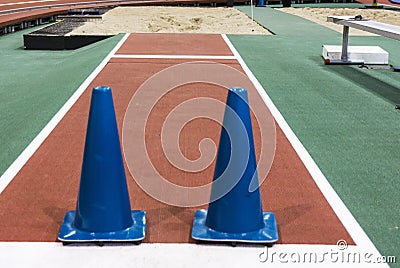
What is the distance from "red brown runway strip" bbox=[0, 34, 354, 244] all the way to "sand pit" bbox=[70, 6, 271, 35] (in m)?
10.1

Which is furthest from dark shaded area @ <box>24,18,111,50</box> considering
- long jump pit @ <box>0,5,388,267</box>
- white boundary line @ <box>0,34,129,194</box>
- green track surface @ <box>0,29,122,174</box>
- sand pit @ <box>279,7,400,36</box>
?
sand pit @ <box>279,7,400,36</box>

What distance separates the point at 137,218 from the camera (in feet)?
12.5

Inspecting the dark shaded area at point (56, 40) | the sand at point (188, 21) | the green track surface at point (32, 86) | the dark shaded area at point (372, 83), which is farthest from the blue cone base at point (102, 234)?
the sand at point (188, 21)

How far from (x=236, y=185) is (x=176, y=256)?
0.57 meters

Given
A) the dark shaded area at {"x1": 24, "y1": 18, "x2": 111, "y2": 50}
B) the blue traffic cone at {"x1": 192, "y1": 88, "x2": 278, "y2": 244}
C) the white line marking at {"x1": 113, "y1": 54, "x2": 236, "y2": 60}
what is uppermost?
the blue traffic cone at {"x1": 192, "y1": 88, "x2": 278, "y2": 244}

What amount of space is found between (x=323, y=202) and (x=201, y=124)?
7.75ft

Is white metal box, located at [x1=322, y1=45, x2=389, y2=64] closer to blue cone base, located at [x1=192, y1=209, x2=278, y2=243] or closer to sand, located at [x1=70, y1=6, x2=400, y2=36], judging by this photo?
sand, located at [x1=70, y1=6, x2=400, y2=36]

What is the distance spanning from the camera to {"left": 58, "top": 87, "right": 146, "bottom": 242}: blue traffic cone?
11.6ft

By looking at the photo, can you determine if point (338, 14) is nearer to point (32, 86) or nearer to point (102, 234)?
point (32, 86)

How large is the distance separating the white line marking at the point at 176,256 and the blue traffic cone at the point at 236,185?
0.08 m

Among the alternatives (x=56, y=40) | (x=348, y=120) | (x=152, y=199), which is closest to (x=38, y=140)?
(x=152, y=199)

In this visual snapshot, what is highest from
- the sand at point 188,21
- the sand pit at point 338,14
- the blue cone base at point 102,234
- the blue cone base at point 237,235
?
the blue cone base at point 102,234

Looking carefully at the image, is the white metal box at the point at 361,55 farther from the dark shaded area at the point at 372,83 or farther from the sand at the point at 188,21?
the sand at the point at 188,21

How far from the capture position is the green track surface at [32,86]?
607 centimetres
